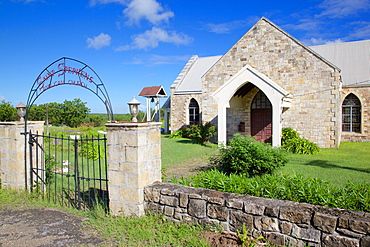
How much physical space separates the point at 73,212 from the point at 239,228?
3113 mm

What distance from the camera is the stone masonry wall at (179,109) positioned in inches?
875

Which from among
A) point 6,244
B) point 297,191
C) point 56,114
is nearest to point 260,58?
point 297,191

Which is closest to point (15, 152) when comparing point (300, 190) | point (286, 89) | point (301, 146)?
point (300, 190)

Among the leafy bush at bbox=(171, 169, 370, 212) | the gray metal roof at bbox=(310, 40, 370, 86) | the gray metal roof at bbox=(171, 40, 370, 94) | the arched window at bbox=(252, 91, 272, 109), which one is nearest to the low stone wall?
the leafy bush at bbox=(171, 169, 370, 212)

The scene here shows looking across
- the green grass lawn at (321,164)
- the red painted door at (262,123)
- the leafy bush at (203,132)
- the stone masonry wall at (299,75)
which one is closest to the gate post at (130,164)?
the green grass lawn at (321,164)

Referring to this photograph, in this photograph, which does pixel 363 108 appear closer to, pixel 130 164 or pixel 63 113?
pixel 130 164

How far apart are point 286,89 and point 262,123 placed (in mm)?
2407

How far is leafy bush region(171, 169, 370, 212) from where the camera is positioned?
389 cm

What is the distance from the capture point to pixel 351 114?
1695cm

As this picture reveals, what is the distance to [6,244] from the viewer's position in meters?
4.04

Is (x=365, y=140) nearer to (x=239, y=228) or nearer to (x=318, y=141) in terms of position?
(x=318, y=141)

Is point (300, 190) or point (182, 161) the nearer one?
point (300, 190)

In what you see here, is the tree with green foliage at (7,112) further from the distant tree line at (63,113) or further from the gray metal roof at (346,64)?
the gray metal roof at (346,64)

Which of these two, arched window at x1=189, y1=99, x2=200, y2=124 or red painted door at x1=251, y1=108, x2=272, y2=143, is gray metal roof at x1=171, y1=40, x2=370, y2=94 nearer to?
arched window at x1=189, y1=99, x2=200, y2=124
